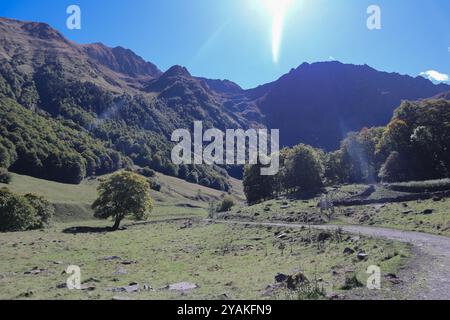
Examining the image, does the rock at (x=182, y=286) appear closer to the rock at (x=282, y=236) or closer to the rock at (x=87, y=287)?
the rock at (x=87, y=287)

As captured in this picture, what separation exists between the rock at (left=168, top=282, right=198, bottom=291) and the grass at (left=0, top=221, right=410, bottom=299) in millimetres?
518

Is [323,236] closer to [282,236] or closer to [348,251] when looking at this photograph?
[282,236]

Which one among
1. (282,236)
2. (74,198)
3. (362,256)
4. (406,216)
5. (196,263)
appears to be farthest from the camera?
(74,198)

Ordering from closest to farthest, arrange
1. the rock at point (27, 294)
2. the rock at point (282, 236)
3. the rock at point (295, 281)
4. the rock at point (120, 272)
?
the rock at point (295, 281), the rock at point (27, 294), the rock at point (120, 272), the rock at point (282, 236)

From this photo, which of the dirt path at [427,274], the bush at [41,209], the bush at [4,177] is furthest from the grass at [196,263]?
the bush at [4,177]

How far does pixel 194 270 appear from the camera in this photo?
2906 centimetres

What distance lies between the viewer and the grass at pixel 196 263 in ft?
70.0

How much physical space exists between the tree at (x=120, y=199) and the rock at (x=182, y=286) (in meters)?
52.7

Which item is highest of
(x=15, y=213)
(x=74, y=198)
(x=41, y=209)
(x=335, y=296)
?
(x=74, y=198)

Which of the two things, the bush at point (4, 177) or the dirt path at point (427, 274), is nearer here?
the dirt path at point (427, 274)

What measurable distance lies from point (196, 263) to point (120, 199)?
44.9 metres

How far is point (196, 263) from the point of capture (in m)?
32.5

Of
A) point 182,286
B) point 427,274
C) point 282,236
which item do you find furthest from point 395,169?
point 182,286
